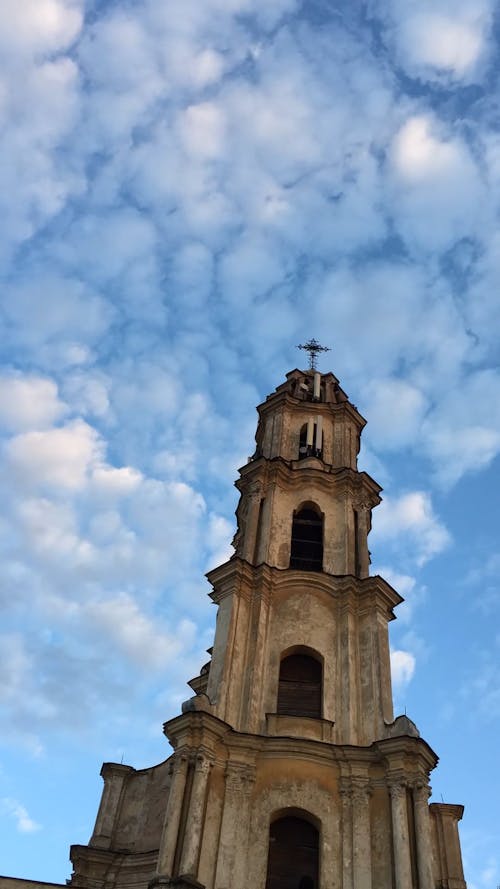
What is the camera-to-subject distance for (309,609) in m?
27.0

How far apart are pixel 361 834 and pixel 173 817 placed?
476cm

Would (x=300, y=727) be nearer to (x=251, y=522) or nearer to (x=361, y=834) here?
(x=361, y=834)

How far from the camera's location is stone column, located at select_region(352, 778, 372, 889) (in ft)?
68.6

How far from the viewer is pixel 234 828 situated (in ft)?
69.8

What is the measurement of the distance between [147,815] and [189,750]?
6005mm

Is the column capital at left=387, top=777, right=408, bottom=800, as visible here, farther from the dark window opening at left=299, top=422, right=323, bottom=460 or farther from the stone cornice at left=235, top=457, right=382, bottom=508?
the dark window opening at left=299, top=422, right=323, bottom=460

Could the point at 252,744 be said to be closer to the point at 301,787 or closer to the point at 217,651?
the point at 301,787

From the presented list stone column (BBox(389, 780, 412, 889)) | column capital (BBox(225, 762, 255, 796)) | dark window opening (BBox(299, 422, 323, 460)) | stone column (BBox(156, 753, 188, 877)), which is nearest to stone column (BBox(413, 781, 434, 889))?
stone column (BBox(389, 780, 412, 889))

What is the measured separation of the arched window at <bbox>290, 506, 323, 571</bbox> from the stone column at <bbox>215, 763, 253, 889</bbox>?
26.7 feet

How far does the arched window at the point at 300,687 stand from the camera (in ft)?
81.6

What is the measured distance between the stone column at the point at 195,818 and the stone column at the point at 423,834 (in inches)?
206

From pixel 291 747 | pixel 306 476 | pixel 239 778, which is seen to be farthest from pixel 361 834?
pixel 306 476

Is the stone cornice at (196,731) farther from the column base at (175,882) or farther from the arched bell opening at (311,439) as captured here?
the arched bell opening at (311,439)

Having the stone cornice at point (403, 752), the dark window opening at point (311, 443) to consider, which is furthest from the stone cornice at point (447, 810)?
the dark window opening at point (311, 443)
